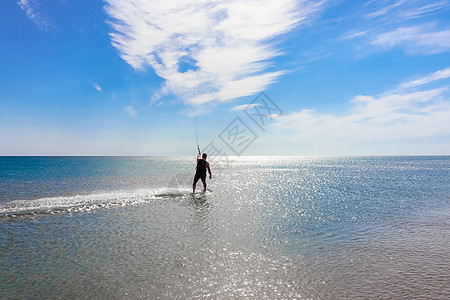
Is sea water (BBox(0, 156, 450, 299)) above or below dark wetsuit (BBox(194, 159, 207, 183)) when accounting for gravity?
below

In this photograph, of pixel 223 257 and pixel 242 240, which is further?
pixel 242 240

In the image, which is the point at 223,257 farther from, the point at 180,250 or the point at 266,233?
the point at 266,233

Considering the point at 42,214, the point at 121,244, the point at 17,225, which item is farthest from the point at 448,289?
the point at 42,214

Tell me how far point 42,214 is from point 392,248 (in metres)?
18.8

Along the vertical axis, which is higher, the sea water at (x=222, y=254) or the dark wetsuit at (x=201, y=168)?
the dark wetsuit at (x=201, y=168)

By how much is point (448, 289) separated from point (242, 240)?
21.8ft

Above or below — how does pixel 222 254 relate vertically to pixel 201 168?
below

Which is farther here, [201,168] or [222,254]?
[201,168]

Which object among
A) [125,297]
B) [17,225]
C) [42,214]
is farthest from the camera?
[42,214]

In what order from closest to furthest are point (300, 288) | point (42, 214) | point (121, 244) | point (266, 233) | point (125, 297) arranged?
1. point (125, 297)
2. point (300, 288)
3. point (121, 244)
4. point (266, 233)
5. point (42, 214)

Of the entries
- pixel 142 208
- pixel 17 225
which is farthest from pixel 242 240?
pixel 17 225

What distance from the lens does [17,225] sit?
47.1 feet

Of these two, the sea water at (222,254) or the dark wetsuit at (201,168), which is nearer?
the sea water at (222,254)

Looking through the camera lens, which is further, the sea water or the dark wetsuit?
the dark wetsuit
